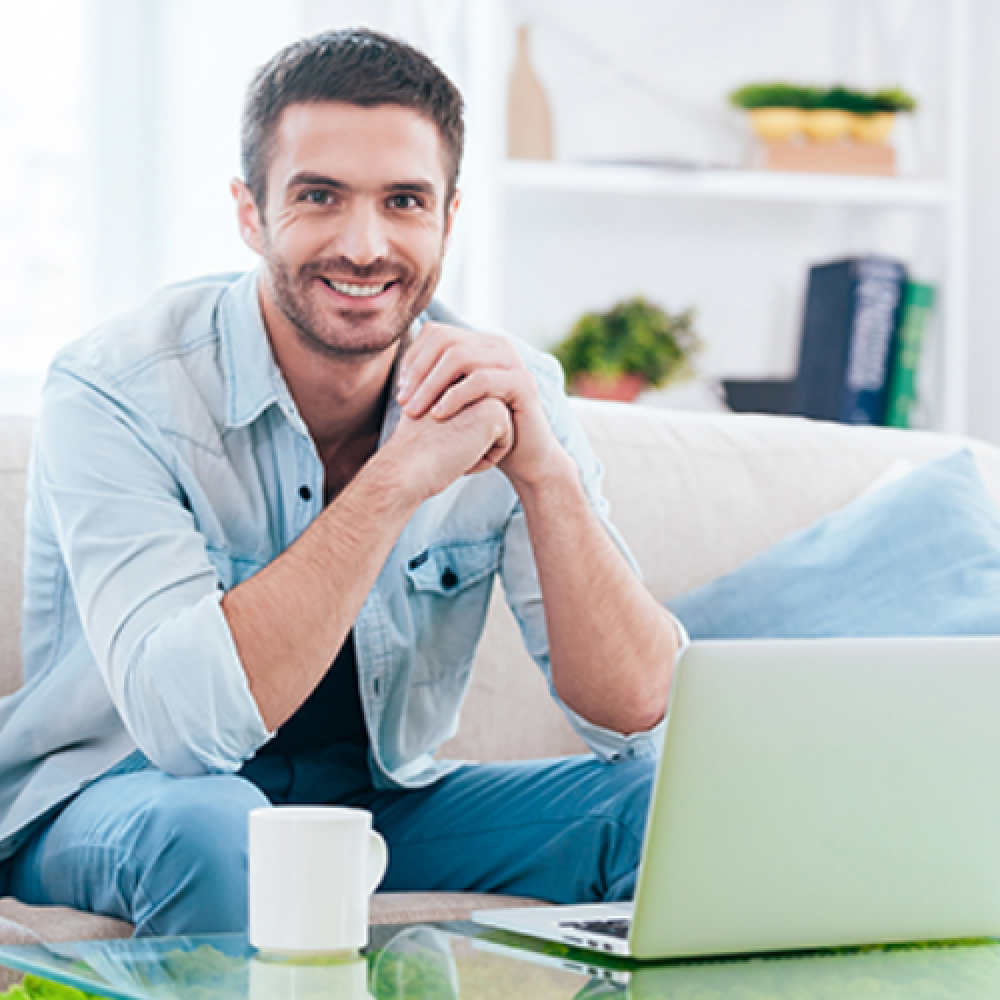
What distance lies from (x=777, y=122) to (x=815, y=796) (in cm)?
202

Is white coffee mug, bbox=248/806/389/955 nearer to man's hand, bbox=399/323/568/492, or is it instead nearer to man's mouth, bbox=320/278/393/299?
man's hand, bbox=399/323/568/492

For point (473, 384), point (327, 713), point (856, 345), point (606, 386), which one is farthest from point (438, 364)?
point (856, 345)

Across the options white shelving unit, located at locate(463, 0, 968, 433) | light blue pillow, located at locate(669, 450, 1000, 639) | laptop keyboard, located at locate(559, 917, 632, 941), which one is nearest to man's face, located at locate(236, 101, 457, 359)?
light blue pillow, located at locate(669, 450, 1000, 639)

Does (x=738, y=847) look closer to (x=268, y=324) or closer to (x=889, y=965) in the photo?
(x=889, y=965)

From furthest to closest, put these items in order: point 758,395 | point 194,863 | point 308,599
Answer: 1. point 758,395
2. point 308,599
3. point 194,863

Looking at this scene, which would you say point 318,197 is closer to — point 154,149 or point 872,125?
point 154,149

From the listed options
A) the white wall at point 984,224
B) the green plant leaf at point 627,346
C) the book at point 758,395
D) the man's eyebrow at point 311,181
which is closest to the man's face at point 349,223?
the man's eyebrow at point 311,181

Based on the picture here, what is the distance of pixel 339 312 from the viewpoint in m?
1.45

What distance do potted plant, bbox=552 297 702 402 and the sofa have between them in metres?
0.59

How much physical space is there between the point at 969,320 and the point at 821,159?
0.47m

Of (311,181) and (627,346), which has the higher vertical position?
(311,181)

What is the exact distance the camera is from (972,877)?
0.91 meters

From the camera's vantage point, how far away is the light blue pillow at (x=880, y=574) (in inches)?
65.6

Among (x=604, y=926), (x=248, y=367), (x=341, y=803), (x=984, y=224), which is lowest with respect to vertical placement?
(x=341, y=803)
